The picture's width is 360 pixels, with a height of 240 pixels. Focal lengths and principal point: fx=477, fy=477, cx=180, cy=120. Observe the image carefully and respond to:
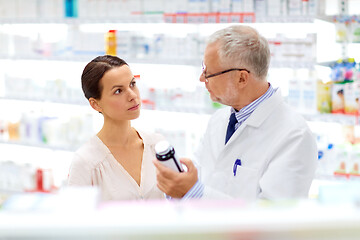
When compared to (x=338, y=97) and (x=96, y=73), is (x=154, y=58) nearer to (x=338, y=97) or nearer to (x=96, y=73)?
(x=338, y=97)

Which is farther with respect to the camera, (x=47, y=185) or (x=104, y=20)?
(x=47, y=185)

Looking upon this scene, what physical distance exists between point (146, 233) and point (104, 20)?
392 centimetres

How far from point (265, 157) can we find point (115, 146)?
664 mm

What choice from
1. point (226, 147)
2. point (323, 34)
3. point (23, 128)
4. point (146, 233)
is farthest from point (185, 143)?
point (146, 233)

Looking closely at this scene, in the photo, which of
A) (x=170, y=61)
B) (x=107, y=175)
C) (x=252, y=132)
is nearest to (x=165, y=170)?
(x=107, y=175)

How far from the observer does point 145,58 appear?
166 inches

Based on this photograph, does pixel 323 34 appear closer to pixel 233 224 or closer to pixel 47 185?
pixel 47 185

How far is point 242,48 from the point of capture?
6.58 ft

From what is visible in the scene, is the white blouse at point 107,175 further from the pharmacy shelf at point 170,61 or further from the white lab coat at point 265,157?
the pharmacy shelf at point 170,61

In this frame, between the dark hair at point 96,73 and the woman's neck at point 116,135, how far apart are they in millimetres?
149

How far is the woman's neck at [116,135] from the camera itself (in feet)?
7.00

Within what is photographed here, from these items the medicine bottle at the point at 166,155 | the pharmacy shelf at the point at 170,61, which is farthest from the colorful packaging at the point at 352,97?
the medicine bottle at the point at 166,155

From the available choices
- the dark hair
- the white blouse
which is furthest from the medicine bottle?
the dark hair

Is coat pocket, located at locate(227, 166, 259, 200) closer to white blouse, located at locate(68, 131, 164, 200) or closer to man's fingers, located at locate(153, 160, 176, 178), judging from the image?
white blouse, located at locate(68, 131, 164, 200)
